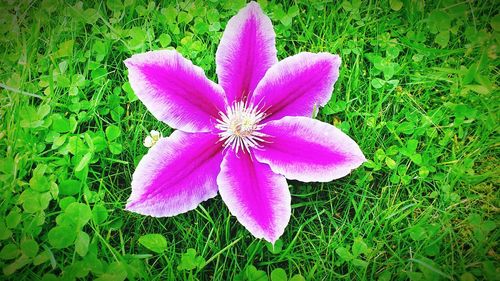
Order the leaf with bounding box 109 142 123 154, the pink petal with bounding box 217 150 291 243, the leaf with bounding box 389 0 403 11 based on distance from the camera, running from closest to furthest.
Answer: the pink petal with bounding box 217 150 291 243 < the leaf with bounding box 109 142 123 154 < the leaf with bounding box 389 0 403 11

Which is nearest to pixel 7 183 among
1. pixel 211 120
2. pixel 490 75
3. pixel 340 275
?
pixel 211 120

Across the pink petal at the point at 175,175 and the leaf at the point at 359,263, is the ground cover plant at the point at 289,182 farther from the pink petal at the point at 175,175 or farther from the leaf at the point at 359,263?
the pink petal at the point at 175,175

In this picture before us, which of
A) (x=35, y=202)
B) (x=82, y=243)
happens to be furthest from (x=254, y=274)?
(x=35, y=202)

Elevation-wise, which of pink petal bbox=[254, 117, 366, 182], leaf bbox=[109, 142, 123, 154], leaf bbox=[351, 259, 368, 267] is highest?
pink petal bbox=[254, 117, 366, 182]

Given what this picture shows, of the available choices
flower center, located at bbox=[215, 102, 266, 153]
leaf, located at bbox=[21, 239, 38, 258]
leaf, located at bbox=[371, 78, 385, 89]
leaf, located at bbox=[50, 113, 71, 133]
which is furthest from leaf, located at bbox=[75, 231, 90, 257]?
leaf, located at bbox=[371, 78, 385, 89]

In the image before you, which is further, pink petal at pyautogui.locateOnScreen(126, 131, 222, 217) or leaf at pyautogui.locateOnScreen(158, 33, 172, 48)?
leaf at pyautogui.locateOnScreen(158, 33, 172, 48)

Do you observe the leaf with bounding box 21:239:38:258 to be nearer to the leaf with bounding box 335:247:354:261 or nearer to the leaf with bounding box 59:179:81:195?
the leaf with bounding box 59:179:81:195

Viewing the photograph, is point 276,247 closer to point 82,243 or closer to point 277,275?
point 277,275
